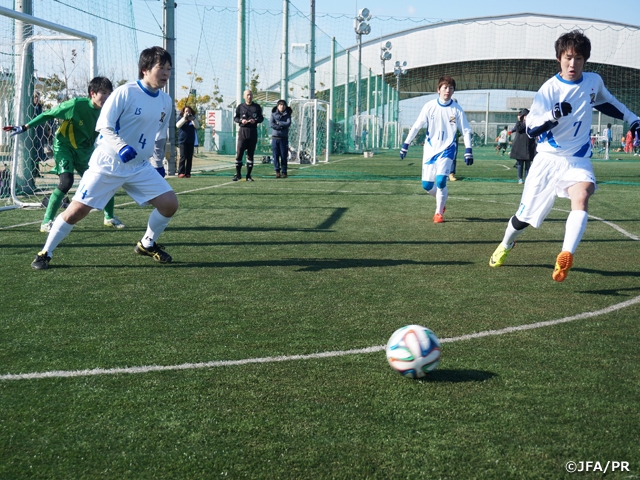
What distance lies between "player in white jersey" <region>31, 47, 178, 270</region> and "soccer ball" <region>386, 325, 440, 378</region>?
10.4 feet

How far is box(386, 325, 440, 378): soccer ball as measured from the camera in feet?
11.6

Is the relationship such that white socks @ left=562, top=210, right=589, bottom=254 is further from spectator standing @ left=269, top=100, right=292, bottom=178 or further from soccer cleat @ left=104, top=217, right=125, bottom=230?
spectator standing @ left=269, top=100, right=292, bottom=178

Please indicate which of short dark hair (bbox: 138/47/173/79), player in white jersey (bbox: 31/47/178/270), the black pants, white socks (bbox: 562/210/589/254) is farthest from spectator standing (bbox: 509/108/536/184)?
short dark hair (bbox: 138/47/173/79)

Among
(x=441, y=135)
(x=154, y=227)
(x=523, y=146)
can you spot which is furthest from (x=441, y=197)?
(x=523, y=146)

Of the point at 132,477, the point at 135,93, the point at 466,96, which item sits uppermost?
the point at 466,96

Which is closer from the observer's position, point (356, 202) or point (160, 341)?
point (160, 341)

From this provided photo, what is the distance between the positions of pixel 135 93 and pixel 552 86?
11.5 feet

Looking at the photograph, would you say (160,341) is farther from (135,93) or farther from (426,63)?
(426,63)

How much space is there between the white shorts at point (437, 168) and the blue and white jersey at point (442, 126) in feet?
0.16

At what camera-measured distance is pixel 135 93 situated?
6.19m

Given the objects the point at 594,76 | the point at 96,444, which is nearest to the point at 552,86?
the point at 594,76

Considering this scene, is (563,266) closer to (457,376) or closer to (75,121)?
(457,376)

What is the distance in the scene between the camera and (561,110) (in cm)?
564

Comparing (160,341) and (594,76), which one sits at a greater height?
(594,76)
